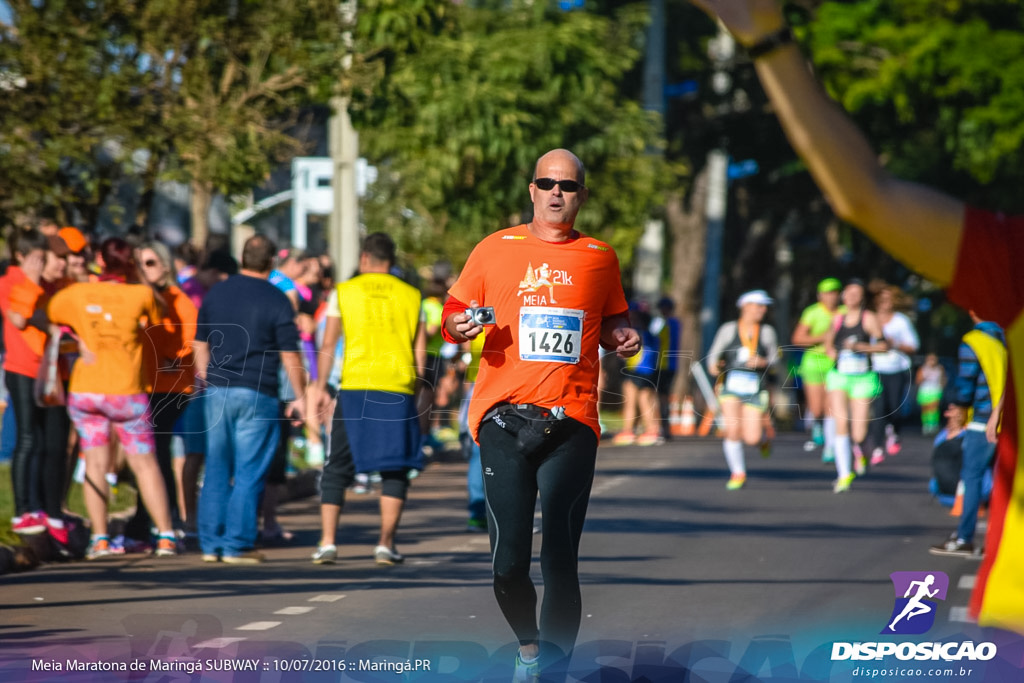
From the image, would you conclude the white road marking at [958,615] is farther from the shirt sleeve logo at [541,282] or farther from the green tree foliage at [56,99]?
the green tree foliage at [56,99]

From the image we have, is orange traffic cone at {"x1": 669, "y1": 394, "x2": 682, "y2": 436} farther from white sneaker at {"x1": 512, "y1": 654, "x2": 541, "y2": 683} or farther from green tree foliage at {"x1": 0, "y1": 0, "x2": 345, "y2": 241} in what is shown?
white sneaker at {"x1": 512, "y1": 654, "x2": 541, "y2": 683}

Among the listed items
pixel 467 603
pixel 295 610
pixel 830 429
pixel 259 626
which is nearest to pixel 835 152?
pixel 259 626

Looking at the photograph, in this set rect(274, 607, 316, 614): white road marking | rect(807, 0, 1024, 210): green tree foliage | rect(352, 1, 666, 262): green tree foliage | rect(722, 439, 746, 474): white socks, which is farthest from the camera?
rect(807, 0, 1024, 210): green tree foliage

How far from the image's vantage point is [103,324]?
1005 centimetres

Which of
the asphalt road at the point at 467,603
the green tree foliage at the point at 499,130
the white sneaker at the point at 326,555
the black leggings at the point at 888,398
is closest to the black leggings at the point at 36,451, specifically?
the asphalt road at the point at 467,603

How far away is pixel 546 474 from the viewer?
5750 mm

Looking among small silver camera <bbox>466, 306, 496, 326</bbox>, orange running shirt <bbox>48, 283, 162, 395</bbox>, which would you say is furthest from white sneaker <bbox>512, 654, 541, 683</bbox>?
orange running shirt <bbox>48, 283, 162, 395</bbox>

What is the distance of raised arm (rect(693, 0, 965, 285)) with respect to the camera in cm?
248

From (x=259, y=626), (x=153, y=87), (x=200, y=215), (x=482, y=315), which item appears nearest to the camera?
(x=482, y=315)

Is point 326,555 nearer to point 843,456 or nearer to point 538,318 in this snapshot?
point 538,318

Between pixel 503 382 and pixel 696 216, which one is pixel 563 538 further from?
pixel 696 216

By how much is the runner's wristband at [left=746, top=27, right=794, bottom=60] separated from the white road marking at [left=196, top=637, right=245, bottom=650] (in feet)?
16.7

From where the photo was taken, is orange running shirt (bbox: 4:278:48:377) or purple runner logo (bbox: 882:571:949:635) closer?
purple runner logo (bbox: 882:571:949:635)

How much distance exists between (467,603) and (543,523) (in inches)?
118
